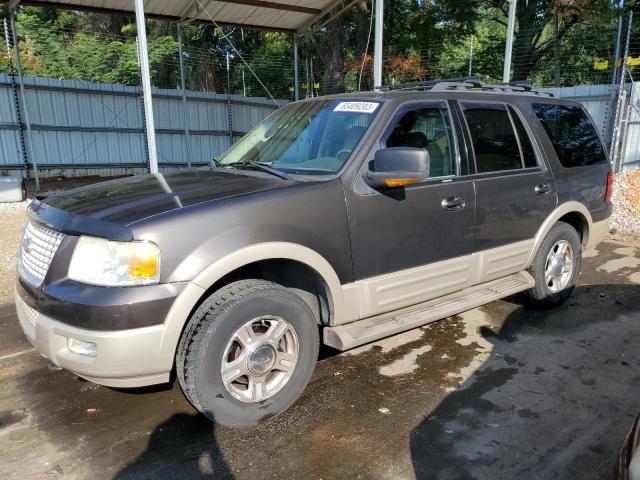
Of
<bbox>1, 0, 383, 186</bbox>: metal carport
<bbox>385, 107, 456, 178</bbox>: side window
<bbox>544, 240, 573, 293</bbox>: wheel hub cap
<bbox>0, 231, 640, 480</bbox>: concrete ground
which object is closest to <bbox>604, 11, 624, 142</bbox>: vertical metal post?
<bbox>1, 0, 383, 186</bbox>: metal carport

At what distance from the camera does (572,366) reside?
4.03 m

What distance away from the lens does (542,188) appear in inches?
185

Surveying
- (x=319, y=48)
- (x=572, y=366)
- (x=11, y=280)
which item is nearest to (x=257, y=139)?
(x=572, y=366)

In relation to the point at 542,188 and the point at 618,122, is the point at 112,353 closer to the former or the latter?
the point at 542,188

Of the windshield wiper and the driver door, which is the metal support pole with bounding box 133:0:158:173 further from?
the driver door

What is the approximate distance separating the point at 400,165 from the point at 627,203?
9330 mm

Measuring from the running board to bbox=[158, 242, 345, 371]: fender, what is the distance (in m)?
0.44

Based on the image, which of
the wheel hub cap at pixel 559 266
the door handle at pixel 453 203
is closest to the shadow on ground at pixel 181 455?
the door handle at pixel 453 203

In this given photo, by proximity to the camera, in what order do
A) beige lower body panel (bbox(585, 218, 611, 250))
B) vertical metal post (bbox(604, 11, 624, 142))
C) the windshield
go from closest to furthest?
the windshield, beige lower body panel (bbox(585, 218, 611, 250)), vertical metal post (bbox(604, 11, 624, 142))

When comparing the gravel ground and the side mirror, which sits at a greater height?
the side mirror

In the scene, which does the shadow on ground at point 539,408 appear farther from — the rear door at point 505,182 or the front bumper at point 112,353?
the front bumper at point 112,353

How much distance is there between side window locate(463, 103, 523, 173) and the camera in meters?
4.29

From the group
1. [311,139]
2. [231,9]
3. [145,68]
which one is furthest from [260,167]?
[231,9]

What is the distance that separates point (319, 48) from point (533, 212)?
49.1 ft
